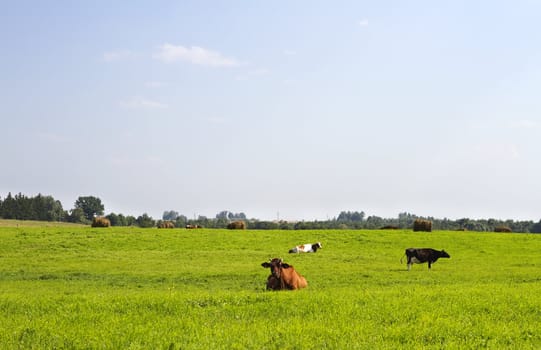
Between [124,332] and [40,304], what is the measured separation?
5.41 metres

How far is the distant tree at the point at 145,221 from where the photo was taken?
5347 inches

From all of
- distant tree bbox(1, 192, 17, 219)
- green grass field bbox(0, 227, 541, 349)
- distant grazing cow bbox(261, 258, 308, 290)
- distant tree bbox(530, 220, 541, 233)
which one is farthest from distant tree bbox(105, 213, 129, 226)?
distant grazing cow bbox(261, 258, 308, 290)

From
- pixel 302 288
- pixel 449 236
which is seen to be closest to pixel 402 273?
pixel 302 288

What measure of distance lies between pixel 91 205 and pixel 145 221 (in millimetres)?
45837

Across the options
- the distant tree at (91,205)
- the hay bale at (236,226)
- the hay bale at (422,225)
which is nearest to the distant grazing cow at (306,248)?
the hay bale at (422,225)

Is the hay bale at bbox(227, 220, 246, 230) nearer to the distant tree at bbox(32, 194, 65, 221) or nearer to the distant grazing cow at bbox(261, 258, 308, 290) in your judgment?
the distant grazing cow at bbox(261, 258, 308, 290)

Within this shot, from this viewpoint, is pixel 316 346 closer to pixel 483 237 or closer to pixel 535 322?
pixel 535 322

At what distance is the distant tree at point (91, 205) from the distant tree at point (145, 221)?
30.5m

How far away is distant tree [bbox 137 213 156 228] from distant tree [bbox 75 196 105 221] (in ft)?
100

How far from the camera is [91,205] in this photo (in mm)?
180125

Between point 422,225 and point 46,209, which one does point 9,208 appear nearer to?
point 46,209

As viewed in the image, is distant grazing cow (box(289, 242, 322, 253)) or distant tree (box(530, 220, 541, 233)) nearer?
distant grazing cow (box(289, 242, 322, 253))

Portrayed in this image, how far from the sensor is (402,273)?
33312 millimetres

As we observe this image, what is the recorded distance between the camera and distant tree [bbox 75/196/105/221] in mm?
179125
